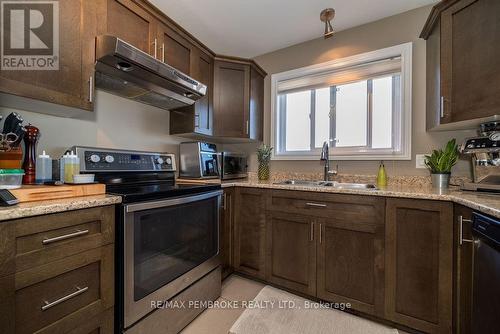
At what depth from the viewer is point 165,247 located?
1.29 metres

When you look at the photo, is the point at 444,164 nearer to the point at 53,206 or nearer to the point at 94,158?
the point at 53,206

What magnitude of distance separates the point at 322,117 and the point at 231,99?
101cm

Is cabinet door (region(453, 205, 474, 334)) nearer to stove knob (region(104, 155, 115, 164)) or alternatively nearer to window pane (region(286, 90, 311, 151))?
window pane (region(286, 90, 311, 151))

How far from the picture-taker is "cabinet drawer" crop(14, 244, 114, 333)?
78 cm

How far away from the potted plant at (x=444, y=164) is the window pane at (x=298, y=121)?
1120 mm

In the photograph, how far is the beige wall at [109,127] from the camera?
1408 mm

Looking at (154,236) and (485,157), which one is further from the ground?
(485,157)

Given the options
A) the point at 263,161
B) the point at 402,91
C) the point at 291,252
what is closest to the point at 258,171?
the point at 263,161

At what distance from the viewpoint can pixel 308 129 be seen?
8.23 ft

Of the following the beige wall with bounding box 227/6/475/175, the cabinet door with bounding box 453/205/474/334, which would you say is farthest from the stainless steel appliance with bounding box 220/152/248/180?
the cabinet door with bounding box 453/205/474/334

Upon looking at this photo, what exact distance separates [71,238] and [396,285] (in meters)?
1.79

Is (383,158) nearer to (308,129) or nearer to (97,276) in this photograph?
(308,129)

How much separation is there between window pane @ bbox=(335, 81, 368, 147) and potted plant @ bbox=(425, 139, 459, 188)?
0.62 m

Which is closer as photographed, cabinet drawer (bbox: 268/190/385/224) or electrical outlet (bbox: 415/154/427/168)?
cabinet drawer (bbox: 268/190/385/224)
